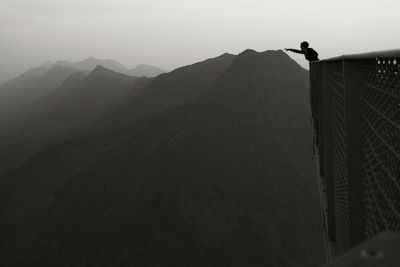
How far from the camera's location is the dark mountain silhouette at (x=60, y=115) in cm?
5059

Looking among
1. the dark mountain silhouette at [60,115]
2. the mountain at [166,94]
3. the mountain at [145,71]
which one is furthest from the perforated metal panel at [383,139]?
the mountain at [145,71]

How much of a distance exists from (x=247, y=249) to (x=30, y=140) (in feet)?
132

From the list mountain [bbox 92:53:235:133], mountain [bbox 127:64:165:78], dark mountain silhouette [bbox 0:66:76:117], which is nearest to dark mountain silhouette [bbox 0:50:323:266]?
mountain [bbox 92:53:235:133]

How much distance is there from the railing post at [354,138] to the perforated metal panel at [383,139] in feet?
0.18

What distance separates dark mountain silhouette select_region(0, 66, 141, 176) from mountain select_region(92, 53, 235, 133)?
6341 mm

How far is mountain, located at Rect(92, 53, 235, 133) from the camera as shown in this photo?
49.5 meters

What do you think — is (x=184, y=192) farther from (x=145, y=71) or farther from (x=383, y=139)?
(x=145, y=71)

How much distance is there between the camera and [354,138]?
2.64 meters

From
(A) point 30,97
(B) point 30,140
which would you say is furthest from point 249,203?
(A) point 30,97

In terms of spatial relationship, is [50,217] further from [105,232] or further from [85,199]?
[105,232]

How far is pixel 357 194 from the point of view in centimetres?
271

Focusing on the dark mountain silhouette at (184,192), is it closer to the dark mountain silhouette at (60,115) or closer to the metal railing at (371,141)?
the dark mountain silhouette at (60,115)

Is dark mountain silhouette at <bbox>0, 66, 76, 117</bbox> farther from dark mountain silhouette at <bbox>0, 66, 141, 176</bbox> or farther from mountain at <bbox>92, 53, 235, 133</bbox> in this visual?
mountain at <bbox>92, 53, 235, 133</bbox>

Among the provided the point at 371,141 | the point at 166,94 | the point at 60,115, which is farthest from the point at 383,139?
the point at 60,115
